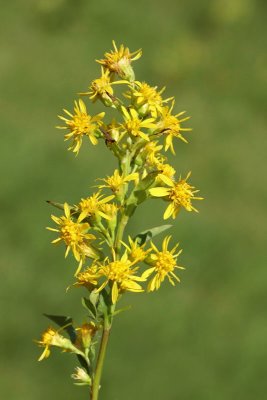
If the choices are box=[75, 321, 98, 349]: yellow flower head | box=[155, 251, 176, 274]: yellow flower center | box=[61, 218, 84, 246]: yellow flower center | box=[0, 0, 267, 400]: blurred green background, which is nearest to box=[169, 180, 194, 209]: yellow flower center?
box=[155, 251, 176, 274]: yellow flower center

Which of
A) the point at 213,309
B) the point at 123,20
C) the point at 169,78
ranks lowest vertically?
the point at 213,309

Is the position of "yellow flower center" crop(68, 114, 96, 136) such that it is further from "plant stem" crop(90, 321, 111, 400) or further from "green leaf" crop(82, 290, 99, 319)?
"plant stem" crop(90, 321, 111, 400)

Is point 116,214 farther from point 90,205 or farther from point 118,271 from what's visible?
point 118,271

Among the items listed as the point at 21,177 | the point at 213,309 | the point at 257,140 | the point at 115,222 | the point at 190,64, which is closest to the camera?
the point at 115,222

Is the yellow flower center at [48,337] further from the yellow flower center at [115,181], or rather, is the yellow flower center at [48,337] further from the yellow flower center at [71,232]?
the yellow flower center at [115,181]

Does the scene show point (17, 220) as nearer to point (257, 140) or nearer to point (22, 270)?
point (22, 270)

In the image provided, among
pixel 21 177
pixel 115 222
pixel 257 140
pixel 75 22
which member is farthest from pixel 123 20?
pixel 115 222

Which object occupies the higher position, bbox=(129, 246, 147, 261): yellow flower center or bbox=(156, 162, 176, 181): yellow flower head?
bbox=(156, 162, 176, 181): yellow flower head

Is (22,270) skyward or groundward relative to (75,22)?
groundward
